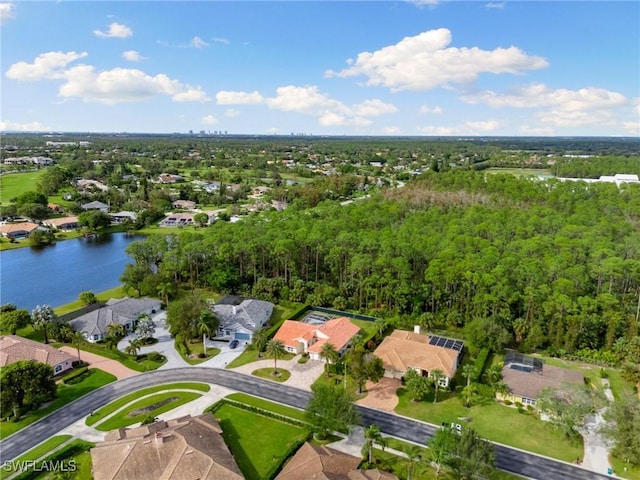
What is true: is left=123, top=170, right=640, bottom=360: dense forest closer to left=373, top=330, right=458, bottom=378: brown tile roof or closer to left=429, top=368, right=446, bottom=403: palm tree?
left=373, top=330, right=458, bottom=378: brown tile roof

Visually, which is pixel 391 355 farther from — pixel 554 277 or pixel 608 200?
pixel 608 200

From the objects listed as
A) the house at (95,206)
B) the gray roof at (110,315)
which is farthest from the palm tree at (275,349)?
the house at (95,206)

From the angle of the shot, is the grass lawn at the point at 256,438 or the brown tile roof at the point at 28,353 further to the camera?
the brown tile roof at the point at 28,353

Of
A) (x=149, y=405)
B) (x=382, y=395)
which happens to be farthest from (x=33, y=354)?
Answer: (x=382, y=395)

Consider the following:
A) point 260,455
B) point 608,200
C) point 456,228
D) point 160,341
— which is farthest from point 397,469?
point 608,200

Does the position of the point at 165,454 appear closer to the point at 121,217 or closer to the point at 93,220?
the point at 93,220

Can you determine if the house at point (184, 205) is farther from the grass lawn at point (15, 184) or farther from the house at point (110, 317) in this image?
the house at point (110, 317)

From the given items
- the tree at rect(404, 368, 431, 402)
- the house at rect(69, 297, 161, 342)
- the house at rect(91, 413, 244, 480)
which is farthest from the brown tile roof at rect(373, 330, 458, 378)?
the house at rect(69, 297, 161, 342)
